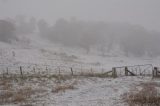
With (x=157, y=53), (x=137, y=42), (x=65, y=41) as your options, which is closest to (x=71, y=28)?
(x=65, y=41)

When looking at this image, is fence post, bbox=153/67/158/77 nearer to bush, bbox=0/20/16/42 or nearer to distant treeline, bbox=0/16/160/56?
distant treeline, bbox=0/16/160/56

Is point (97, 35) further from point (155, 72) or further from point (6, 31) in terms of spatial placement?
point (155, 72)

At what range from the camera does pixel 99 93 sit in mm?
18188

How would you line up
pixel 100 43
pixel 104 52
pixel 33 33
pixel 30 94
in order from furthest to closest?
1. pixel 33 33
2. pixel 100 43
3. pixel 104 52
4. pixel 30 94

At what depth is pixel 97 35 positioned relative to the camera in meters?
121

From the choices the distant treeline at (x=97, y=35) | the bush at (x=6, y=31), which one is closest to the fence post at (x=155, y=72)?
the distant treeline at (x=97, y=35)

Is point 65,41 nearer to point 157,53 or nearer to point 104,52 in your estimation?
point 104,52

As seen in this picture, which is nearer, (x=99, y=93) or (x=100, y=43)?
(x=99, y=93)

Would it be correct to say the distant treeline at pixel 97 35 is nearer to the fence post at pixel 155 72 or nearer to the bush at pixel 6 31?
the bush at pixel 6 31

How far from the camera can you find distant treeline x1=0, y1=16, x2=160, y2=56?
111m

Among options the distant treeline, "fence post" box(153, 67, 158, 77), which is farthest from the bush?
"fence post" box(153, 67, 158, 77)

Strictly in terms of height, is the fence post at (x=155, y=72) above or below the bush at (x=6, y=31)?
below

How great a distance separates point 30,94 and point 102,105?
22.1 feet

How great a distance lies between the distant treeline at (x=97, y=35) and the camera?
111 metres
